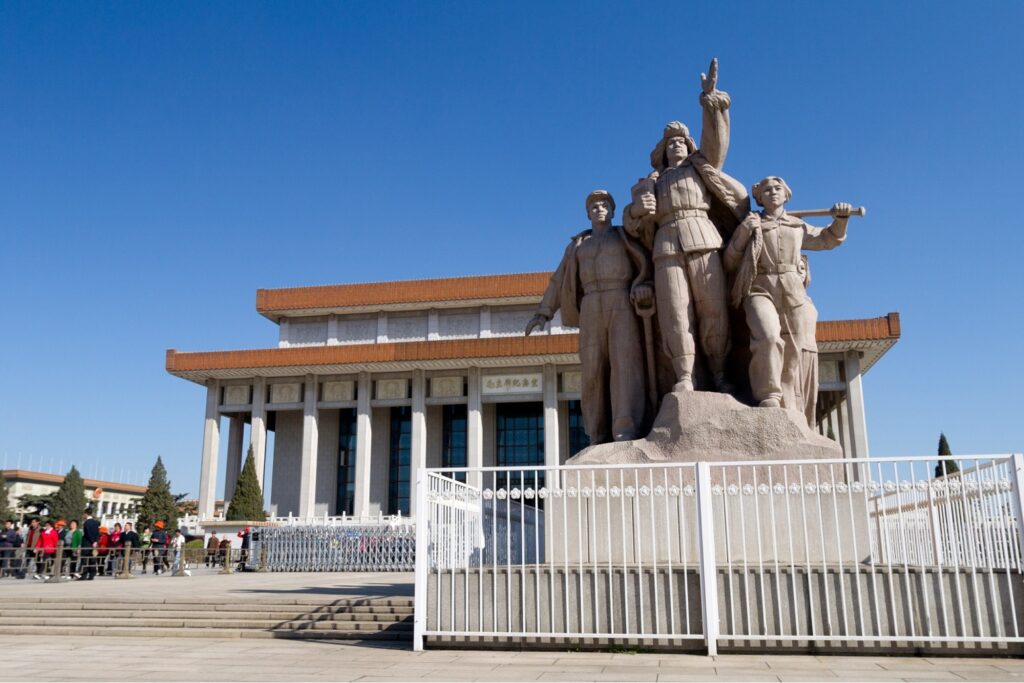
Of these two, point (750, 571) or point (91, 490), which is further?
point (91, 490)

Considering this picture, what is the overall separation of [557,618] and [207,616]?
3.63 metres

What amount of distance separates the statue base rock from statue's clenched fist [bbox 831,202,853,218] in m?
1.71

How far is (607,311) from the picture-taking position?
7148 millimetres

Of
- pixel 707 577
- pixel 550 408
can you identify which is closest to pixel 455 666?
pixel 707 577

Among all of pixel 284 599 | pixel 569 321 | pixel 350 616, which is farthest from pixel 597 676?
pixel 284 599

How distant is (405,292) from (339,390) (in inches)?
216

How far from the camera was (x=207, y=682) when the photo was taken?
427cm

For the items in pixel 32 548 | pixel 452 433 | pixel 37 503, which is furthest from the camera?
pixel 37 503

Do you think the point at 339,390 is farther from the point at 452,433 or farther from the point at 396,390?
the point at 452,433

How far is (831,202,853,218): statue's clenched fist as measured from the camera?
6652 mm

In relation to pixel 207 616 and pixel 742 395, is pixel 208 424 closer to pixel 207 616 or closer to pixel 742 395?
pixel 207 616

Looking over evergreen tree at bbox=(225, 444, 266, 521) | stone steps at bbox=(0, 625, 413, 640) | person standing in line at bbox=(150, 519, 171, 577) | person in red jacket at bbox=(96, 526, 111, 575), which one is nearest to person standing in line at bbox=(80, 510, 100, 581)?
person in red jacket at bbox=(96, 526, 111, 575)

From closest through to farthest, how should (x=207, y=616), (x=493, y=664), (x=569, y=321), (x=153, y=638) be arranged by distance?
(x=493, y=664), (x=153, y=638), (x=207, y=616), (x=569, y=321)

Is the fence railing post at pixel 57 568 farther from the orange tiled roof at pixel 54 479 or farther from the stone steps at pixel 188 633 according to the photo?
the orange tiled roof at pixel 54 479
